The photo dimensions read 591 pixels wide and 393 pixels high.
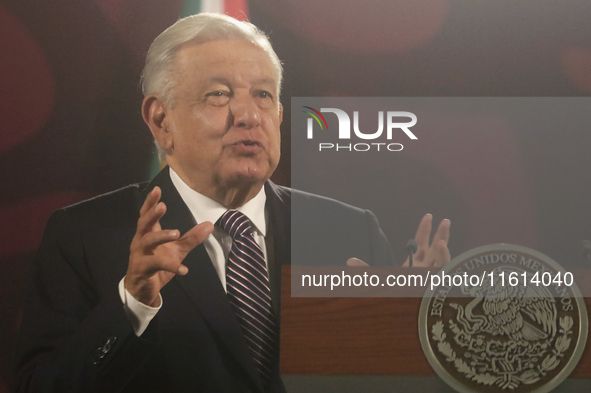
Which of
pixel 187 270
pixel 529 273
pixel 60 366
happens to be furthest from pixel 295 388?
pixel 529 273

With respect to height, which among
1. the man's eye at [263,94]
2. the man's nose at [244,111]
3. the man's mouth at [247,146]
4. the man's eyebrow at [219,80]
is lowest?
the man's mouth at [247,146]

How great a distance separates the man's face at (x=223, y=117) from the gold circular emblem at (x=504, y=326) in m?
0.83

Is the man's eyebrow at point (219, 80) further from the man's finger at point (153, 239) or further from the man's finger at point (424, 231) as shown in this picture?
the man's finger at point (424, 231)

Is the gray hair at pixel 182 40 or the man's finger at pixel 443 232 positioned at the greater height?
the gray hair at pixel 182 40

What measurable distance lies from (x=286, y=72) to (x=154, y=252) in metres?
0.84

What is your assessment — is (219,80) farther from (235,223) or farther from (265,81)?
(235,223)

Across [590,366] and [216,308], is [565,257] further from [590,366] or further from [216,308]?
[216,308]

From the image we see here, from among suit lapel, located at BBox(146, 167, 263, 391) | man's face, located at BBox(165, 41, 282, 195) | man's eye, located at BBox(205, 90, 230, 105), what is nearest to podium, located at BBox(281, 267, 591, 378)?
suit lapel, located at BBox(146, 167, 263, 391)

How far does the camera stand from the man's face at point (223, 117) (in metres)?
1.85

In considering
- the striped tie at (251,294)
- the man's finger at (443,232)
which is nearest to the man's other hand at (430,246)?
the man's finger at (443,232)

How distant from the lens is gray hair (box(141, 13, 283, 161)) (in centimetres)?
190

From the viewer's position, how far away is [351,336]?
181 centimetres

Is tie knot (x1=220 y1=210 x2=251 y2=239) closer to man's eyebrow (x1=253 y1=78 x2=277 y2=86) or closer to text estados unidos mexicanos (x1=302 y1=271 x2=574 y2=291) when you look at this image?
text estados unidos mexicanos (x1=302 y1=271 x2=574 y2=291)

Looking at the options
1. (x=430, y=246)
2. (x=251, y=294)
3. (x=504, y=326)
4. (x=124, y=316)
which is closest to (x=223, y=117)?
(x=251, y=294)
